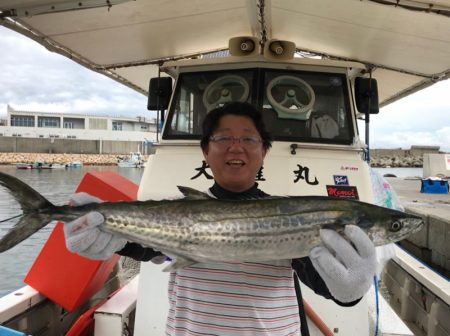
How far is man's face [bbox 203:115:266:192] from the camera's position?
1.99m

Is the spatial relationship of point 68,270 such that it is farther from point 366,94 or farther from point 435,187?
point 435,187

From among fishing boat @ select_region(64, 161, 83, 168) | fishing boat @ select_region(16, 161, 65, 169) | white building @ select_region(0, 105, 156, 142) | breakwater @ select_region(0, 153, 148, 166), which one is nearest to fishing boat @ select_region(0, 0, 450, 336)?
fishing boat @ select_region(16, 161, 65, 169)

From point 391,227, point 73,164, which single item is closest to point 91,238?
point 391,227

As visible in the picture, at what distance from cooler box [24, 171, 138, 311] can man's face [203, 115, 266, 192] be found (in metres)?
2.03

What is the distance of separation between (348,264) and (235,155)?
0.71 metres

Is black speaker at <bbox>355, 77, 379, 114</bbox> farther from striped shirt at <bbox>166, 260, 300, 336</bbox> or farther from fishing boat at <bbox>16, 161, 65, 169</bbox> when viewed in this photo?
fishing boat at <bbox>16, 161, 65, 169</bbox>

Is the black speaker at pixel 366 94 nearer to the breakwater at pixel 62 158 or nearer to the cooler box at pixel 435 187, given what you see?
the cooler box at pixel 435 187

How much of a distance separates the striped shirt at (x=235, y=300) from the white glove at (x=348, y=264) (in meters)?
0.22

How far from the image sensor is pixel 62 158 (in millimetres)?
62531

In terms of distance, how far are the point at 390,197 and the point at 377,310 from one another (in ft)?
3.79

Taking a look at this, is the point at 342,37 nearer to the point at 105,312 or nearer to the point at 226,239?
the point at 226,239

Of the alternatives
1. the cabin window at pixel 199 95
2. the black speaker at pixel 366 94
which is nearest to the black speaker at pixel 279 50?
the cabin window at pixel 199 95

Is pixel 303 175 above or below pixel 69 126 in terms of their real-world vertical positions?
below

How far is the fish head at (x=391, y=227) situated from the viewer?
1.89 m
